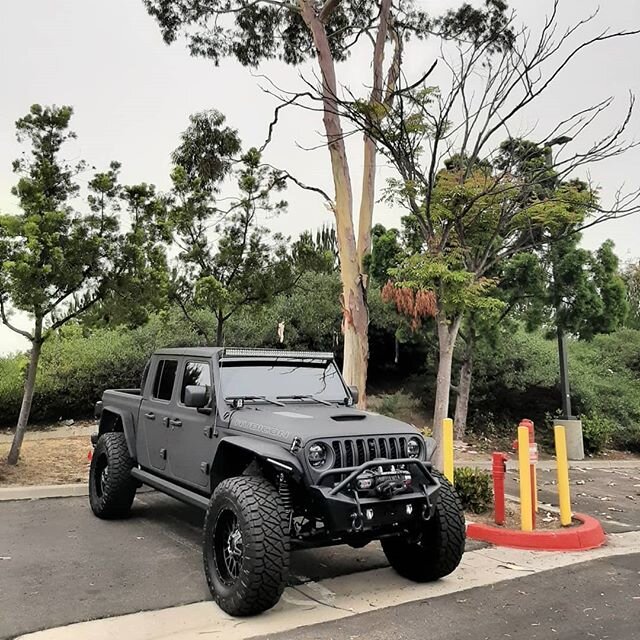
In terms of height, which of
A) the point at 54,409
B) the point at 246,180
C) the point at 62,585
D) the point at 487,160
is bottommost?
the point at 62,585

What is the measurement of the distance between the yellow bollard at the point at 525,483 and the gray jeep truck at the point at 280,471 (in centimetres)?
175

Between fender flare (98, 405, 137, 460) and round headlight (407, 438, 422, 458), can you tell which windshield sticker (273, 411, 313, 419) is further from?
fender flare (98, 405, 137, 460)

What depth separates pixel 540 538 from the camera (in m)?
6.70

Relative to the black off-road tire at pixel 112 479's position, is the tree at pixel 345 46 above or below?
above

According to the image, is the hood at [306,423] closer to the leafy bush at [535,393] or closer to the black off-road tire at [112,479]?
the black off-road tire at [112,479]

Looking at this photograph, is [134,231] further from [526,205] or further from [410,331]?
[410,331]

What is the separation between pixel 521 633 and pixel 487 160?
6696 mm

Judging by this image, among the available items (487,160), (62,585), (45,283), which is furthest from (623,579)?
(45,283)

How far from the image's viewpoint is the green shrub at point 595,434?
1567 cm

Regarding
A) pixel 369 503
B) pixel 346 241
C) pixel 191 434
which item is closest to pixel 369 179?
pixel 346 241

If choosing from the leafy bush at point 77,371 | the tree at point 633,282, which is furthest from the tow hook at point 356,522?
the tree at point 633,282

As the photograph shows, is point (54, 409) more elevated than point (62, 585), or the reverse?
point (54, 409)

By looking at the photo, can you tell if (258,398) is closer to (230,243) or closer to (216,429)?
(216,429)

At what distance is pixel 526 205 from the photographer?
8961 millimetres
